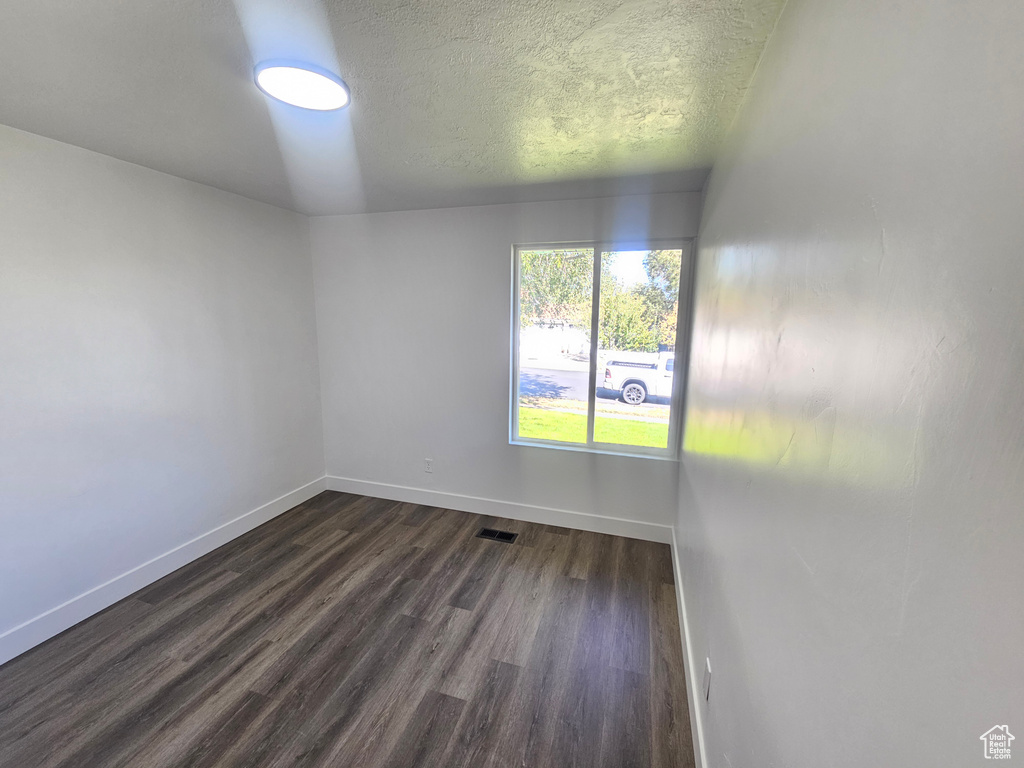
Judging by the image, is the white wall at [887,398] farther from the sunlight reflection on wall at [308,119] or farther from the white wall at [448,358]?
the white wall at [448,358]

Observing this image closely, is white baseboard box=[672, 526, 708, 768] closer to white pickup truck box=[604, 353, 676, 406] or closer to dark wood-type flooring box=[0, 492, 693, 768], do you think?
dark wood-type flooring box=[0, 492, 693, 768]

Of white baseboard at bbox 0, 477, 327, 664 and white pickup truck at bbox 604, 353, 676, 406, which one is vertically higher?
white pickup truck at bbox 604, 353, 676, 406

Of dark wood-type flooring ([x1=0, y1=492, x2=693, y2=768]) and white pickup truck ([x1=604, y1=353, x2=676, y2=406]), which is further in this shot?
white pickup truck ([x1=604, y1=353, x2=676, y2=406])

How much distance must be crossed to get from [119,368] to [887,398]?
3216 mm

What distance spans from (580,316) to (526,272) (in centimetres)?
55

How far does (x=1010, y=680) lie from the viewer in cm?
29

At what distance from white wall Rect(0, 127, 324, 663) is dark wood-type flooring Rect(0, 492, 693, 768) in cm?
34

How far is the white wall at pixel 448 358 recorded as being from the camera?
2893 millimetres

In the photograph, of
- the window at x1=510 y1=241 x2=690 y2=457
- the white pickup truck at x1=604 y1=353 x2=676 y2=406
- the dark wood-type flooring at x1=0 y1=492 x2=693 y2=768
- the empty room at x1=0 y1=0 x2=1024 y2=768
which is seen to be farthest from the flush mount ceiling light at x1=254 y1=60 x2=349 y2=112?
the dark wood-type flooring at x1=0 y1=492 x2=693 y2=768

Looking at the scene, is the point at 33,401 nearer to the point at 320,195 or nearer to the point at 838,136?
the point at 320,195

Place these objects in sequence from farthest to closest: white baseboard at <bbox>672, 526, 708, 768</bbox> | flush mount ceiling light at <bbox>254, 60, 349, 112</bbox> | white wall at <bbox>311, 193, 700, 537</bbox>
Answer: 1. white wall at <bbox>311, 193, 700, 537</bbox>
2. white baseboard at <bbox>672, 526, 708, 768</bbox>
3. flush mount ceiling light at <bbox>254, 60, 349, 112</bbox>

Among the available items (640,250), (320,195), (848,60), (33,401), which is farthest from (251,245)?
(848,60)

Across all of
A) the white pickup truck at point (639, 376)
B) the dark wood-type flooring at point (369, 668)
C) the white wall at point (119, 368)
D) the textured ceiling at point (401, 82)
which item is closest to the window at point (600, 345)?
the white pickup truck at point (639, 376)

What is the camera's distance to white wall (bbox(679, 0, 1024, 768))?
0.32 meters
